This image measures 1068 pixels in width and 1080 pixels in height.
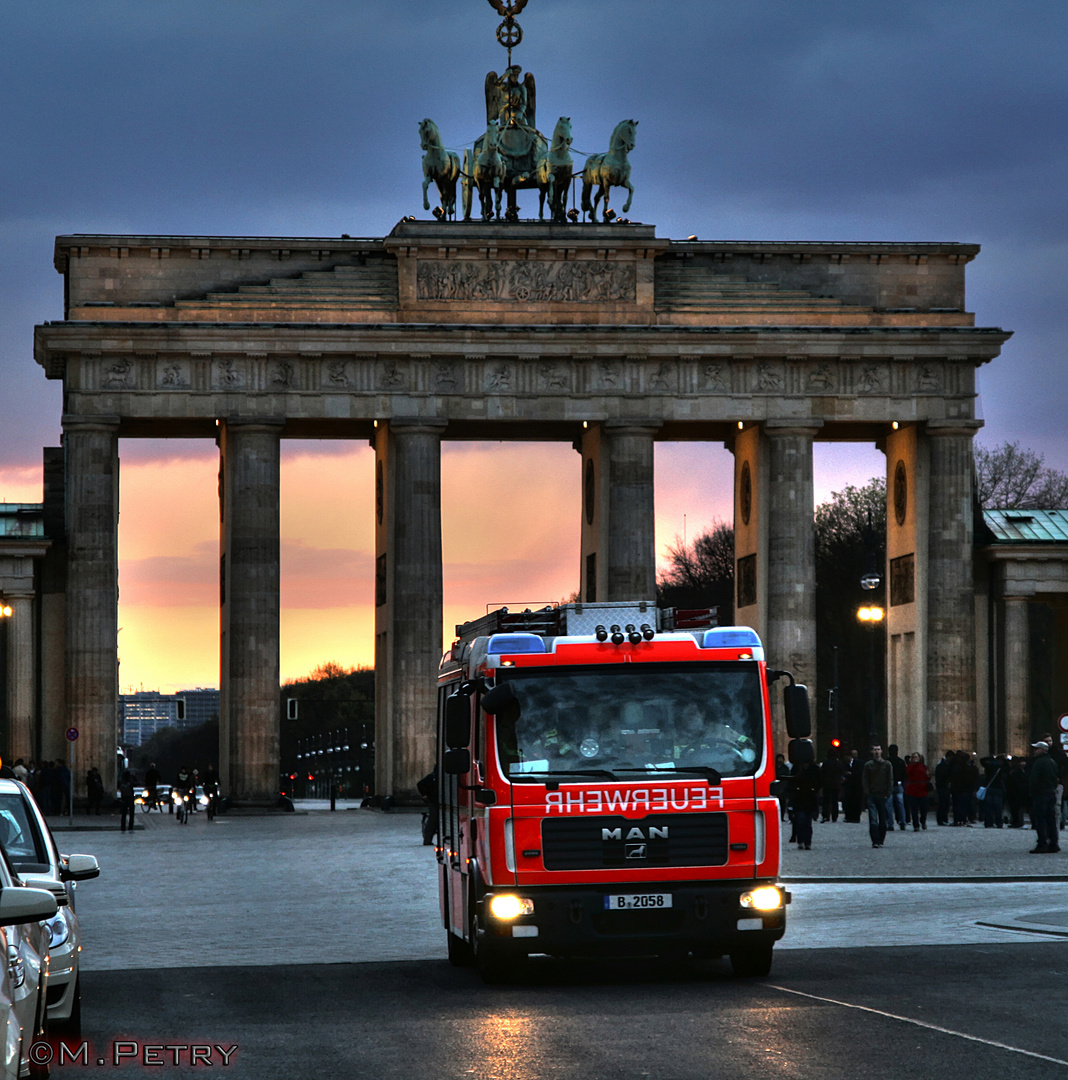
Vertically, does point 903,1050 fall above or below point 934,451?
below

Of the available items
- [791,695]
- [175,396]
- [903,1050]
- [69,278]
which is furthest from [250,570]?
[903,1050]

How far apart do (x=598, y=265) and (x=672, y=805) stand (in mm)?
50027

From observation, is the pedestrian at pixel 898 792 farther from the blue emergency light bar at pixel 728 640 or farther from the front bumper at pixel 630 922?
the front bumper at pixel 630 922

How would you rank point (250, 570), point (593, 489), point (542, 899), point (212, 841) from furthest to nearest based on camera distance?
point (593, 489) < point (250, 570) < point (212, 841) < point (542, 899)

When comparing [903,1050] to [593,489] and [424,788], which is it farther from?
[593,489]

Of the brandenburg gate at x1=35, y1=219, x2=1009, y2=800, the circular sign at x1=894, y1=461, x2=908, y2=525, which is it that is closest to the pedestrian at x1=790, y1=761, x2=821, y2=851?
the brandenburg gate at x1=35, y1=219, x2=1009, y2=800

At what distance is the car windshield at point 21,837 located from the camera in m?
15.0

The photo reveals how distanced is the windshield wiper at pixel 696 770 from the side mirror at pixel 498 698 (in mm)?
1152

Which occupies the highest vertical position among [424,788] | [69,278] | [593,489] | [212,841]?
[69,278]

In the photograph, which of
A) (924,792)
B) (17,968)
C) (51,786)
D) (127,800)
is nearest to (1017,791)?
(924,792)

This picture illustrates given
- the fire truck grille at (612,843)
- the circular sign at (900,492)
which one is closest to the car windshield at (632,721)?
the fire truck grille at (612,843)

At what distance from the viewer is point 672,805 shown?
18266mm

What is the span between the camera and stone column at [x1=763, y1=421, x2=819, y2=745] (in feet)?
218

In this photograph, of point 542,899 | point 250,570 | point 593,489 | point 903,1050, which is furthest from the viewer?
point 593,489
